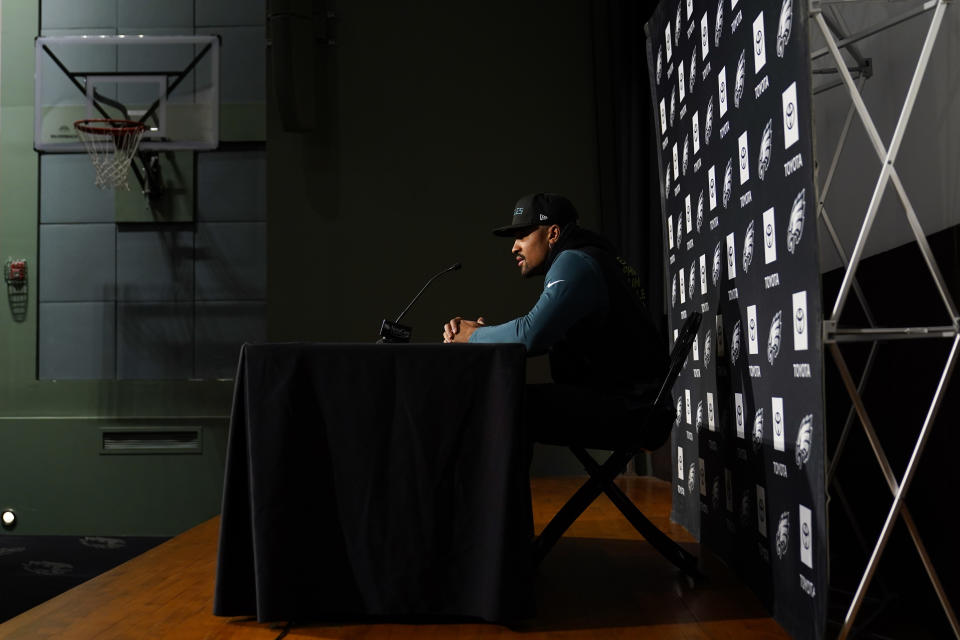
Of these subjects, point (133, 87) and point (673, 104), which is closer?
point (673, 104)

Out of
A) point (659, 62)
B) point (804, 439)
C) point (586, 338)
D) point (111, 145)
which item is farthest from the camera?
point (111, 145)

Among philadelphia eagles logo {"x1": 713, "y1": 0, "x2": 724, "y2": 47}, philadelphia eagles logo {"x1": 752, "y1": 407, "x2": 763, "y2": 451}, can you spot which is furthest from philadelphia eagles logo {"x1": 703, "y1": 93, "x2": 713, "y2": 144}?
philadelphia eagles logo {"x1": 752, "y1": 407, "x2": 763, "y2": 451}

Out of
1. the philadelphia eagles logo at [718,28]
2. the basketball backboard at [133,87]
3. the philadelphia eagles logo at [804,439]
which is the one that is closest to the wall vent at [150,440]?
the basketball backboard at [133,87]

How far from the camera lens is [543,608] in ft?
7.59

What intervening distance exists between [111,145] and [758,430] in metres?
4.86

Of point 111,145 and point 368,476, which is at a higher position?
point 111,145

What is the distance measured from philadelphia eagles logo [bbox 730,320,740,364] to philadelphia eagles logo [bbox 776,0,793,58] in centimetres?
83

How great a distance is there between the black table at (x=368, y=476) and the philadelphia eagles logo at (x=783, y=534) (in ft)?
2.11

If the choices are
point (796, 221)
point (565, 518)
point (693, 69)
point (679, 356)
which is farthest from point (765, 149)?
point (565, 518)

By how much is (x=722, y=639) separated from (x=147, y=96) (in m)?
5.34

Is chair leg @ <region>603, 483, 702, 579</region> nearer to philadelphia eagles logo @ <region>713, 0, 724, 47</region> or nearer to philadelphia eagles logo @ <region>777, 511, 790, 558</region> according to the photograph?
philadelphia eagles logo @ <region>777, 511, 790, 558</region>

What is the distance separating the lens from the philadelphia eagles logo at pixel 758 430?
90.6 inches

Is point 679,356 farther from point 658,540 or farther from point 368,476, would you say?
point 368,476

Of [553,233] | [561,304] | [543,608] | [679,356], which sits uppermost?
[553,233]
